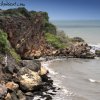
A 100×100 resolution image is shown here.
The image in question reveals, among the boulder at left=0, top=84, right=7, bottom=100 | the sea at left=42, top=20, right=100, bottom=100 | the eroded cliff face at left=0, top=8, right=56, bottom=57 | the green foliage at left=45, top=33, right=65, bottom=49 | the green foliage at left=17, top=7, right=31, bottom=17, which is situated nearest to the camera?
the boulder at left=0, top=84, right=7, bottom=100

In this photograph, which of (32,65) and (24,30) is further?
(24,30)

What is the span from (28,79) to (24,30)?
18463 millimetres

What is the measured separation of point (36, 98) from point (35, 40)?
2368cm

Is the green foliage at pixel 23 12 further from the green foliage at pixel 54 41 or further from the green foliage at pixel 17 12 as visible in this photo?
the green foliage at pixel 54 41

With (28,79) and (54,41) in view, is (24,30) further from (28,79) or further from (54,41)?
(28,79)

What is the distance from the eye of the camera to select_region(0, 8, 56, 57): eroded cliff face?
48594mm

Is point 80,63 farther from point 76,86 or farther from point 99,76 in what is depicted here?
point 76,86

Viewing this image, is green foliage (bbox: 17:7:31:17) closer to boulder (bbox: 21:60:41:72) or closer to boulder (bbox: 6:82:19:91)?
boulder (bbox: 21:60:41:72)

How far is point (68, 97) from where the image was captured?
111 feet

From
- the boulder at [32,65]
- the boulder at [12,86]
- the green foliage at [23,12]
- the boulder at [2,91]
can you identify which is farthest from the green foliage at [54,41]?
the boulder at [2,91]

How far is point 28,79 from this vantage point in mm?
34500

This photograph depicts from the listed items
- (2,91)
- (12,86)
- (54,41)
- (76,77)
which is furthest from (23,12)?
(2,91)

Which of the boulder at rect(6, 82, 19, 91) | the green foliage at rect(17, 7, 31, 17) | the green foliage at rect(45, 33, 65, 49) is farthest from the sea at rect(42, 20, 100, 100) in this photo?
the green foliage at rect(17, 7, 31, 17)

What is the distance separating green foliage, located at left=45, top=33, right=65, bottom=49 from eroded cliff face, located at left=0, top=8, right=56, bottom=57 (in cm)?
424
